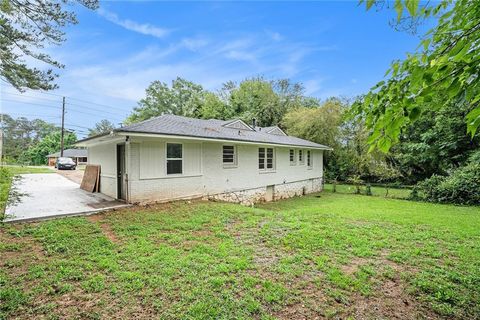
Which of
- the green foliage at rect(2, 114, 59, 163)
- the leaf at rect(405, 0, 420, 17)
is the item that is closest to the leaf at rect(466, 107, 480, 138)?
the leaf at rect(405, 0, 420, 17)

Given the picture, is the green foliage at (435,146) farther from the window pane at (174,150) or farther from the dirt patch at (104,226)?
the dirt patch at (104,226)

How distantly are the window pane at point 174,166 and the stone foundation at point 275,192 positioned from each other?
6.01 feet

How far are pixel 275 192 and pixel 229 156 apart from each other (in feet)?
14.7

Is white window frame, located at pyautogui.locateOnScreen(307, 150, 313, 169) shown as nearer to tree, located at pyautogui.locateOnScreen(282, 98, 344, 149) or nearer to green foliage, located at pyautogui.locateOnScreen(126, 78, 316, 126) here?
tree, located at pyautogui.locateOnScreen(282, 98, 344, 149)

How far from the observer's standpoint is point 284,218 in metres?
7.69

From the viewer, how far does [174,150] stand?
369 inches

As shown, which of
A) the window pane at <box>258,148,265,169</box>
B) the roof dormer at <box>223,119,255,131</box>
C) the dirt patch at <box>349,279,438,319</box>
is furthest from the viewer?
the roof dormer at <box>223,119,255,131</box>

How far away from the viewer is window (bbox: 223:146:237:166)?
37.3ft

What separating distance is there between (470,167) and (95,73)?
Answer: 20.2m

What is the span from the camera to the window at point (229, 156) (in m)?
11.4

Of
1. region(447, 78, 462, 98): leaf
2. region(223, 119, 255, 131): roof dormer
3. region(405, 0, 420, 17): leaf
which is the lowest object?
region(447, 78, 462, 98): leaf

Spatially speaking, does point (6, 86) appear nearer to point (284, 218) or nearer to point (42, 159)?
point (284, 218)

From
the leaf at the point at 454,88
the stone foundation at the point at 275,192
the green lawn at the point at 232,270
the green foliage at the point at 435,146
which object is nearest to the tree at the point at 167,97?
the stone foundation at the point at 275,192

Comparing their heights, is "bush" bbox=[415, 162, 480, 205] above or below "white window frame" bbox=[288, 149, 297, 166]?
below
